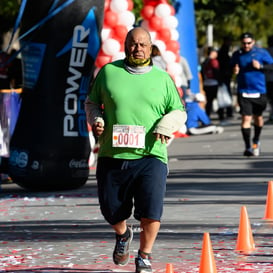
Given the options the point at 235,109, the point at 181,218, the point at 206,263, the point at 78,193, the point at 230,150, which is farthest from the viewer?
the point at 235,109

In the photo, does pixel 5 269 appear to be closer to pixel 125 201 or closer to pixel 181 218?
pixel 125 201

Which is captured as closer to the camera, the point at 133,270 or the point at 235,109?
the point at 133,270

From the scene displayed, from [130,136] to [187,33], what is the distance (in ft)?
58.6

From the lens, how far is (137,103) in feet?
26.6

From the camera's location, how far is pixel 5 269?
865 centimetres

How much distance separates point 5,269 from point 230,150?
12119 millimetres

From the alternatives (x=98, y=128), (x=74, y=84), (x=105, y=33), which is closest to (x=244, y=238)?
(x=98, y=128)

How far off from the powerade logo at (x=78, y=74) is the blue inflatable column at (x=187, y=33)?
1120 centimetres

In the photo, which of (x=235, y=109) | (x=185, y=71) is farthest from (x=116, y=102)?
(x=235, y=109)

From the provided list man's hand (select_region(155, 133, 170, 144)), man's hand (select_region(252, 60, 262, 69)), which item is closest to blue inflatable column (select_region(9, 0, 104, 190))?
man's hand (select_region(252, 60, 262, 69))

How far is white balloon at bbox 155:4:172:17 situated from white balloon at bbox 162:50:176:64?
785 millimetres

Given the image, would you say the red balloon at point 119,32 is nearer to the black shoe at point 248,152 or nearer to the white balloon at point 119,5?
the white balloon at point 119,5

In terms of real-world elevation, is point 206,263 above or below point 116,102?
below

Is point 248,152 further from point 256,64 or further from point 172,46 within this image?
point 172,46
